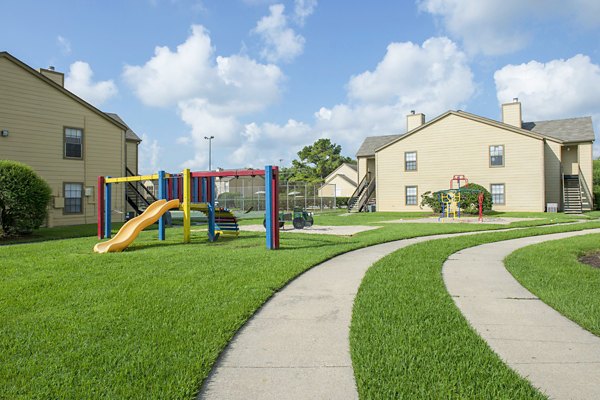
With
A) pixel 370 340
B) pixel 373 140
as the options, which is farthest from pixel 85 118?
pixel 373 140

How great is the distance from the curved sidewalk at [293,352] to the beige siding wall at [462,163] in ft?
80.1

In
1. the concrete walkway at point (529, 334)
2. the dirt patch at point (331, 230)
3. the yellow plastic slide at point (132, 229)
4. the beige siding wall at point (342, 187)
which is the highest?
the beige siding wall at point (342, 187)

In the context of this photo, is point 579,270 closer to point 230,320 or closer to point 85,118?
point 230,320

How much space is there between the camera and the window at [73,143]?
63.4 ft

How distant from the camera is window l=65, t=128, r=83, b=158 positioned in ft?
63.4

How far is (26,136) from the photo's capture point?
1781cm

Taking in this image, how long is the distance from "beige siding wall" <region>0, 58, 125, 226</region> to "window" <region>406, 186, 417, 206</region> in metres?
19.0

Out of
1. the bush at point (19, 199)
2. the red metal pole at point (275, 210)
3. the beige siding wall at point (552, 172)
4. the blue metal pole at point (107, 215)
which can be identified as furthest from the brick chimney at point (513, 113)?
the bush at point (19, 199)

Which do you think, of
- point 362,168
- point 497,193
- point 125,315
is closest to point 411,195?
point 497,193

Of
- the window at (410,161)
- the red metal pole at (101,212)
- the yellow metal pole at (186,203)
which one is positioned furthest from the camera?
the window at (410,161)

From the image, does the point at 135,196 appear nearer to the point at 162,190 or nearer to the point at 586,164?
the point at 162,190

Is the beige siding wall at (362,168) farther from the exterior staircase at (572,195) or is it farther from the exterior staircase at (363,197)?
the exterior staircase at (572,195)

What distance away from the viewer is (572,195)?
26469 millimetres

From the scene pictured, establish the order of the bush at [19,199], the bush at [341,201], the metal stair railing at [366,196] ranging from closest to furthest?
the bush at [19,199], the metal stair railing at [366,196], the bush at [341,201]
